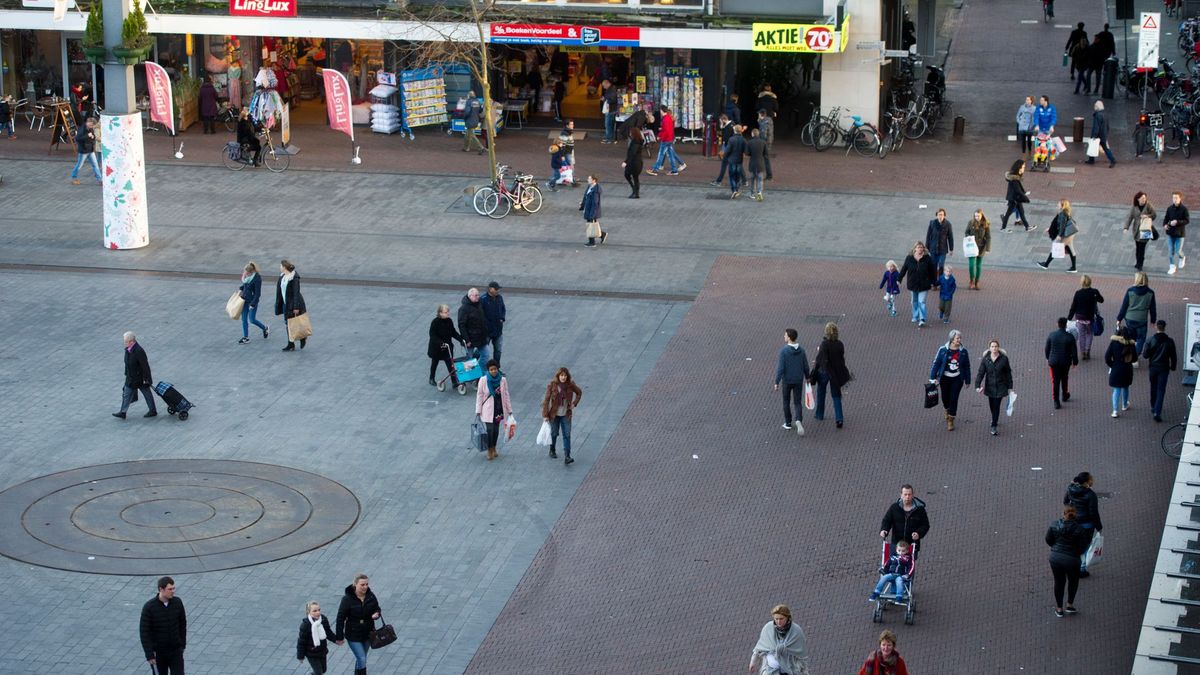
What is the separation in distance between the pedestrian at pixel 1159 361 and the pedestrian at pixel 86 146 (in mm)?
21732

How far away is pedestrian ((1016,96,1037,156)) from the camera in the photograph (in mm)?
36812

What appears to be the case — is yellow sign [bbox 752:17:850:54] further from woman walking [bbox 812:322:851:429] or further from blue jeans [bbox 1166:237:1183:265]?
woman walking [bbox 812:322:851:429]

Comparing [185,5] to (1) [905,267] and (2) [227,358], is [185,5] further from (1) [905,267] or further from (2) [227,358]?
(1) [905,267]

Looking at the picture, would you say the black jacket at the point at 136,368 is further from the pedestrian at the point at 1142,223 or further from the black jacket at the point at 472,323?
the pedestrian at the point at 1142,223

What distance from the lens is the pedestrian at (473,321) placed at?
22.1 m

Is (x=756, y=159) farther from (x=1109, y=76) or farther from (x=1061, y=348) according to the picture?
(x=1109, y=76)

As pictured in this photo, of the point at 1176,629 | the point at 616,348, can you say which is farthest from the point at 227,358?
the point at 1176,629

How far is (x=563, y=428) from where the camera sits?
19.6 m

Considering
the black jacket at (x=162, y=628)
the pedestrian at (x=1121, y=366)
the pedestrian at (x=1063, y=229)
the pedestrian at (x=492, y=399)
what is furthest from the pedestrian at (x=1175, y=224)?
the black jacket at (x=162, y=628)

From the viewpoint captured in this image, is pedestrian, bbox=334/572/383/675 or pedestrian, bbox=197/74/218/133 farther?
pedestrian, bbox=197/74/218/133

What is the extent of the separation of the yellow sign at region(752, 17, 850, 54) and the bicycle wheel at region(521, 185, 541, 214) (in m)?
7.03

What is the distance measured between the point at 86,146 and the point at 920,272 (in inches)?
707

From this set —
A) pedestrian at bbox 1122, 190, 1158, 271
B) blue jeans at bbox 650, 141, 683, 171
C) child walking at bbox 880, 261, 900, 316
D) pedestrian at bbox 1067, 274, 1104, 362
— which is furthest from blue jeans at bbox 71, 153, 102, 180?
pedestrian at bbox 1067, 274, 1104, 362

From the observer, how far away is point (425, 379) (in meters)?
22.9
